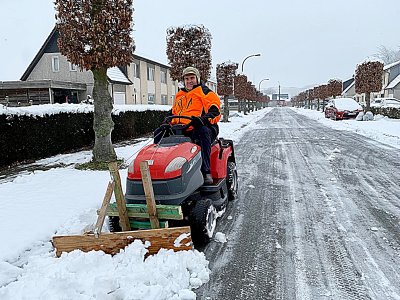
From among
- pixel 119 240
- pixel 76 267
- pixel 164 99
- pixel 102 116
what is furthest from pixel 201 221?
pixel 164 99

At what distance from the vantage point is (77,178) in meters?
6.67

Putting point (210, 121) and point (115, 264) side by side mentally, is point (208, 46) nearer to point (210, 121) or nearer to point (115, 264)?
point (210, 121)

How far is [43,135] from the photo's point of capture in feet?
28.7

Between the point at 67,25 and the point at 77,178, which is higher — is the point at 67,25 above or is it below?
above

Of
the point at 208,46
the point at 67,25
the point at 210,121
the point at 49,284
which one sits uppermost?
the point at 208,46

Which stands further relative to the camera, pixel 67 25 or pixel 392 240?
pixel 67 25

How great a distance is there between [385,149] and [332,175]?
4.31 meters

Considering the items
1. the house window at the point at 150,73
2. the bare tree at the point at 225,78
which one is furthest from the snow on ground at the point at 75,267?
the house window at the point at 150,73

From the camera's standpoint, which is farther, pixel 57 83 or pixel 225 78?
pixel 225 78

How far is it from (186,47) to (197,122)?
43.3ft

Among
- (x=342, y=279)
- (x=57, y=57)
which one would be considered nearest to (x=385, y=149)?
(x=342, y=279)

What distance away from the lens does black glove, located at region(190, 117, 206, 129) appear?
13.7ft

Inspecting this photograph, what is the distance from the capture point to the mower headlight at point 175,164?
11.6 feet

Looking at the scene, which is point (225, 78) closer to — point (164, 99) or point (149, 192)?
point (164, 99)
